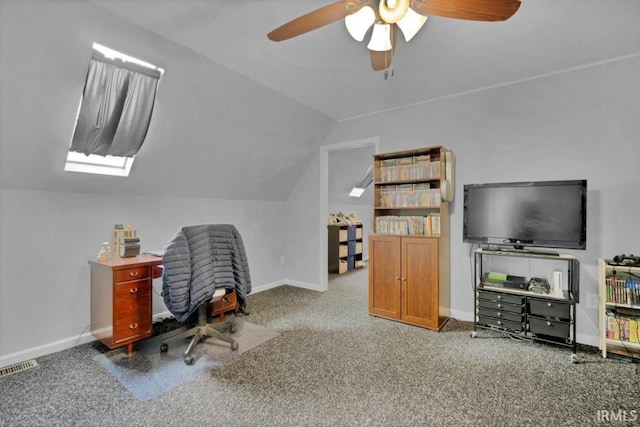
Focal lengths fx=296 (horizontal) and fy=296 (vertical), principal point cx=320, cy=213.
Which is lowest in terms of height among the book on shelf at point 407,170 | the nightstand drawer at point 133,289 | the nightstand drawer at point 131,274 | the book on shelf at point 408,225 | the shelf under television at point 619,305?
the shelf under television at point 619,305

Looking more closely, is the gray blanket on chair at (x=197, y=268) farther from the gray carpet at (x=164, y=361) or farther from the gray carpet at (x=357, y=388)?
the gray carpet at (x=357, y=388)

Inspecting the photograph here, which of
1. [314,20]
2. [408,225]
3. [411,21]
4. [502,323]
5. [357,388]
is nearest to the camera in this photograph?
[314,20]

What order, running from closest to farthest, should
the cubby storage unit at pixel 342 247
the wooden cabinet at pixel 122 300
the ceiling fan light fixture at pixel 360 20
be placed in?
Answer: the ceiling fan light fixture at pixel 360 20, the wooden cabinet at pixel 122 300, the cubby storage unit at pixel 342 247

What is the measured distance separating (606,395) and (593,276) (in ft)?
3.80

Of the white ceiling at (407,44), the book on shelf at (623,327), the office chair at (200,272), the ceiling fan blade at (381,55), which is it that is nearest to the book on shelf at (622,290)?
the book on shelf at (623,327)

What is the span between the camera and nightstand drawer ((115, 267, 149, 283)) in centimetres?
251

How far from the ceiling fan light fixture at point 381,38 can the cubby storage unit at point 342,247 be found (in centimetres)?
427

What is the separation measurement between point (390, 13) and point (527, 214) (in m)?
2.38

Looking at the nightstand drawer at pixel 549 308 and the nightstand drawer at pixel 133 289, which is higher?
the nightstand drawer at pixel 133 289

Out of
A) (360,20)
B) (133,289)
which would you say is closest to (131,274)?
(133,289)

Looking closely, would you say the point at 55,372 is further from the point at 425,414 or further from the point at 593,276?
the point at 593,276

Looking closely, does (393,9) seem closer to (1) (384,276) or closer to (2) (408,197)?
(2) (408,197)

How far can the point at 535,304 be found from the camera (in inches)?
107

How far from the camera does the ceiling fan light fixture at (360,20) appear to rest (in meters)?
1.61
